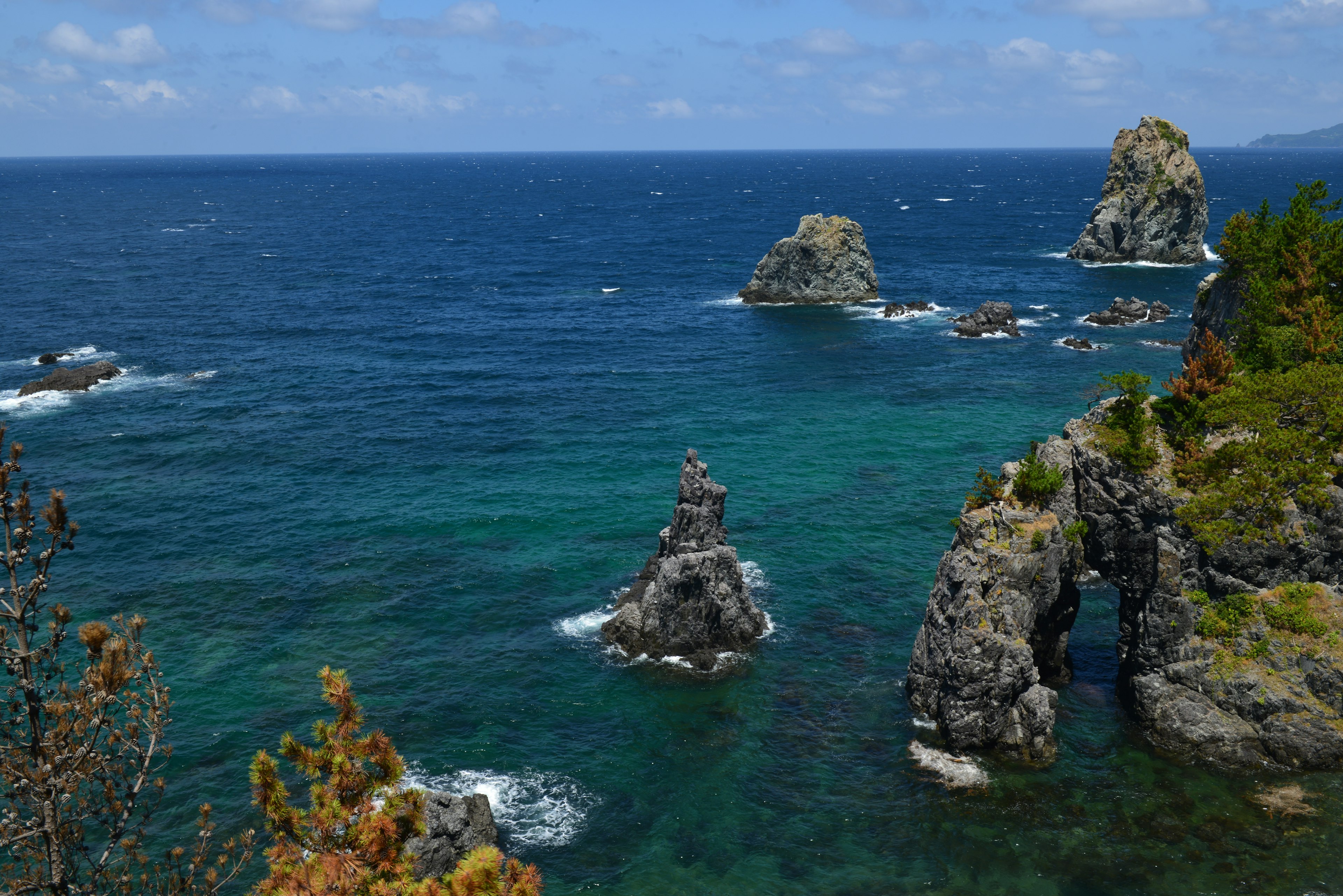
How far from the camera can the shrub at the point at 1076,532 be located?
47531 millimetres

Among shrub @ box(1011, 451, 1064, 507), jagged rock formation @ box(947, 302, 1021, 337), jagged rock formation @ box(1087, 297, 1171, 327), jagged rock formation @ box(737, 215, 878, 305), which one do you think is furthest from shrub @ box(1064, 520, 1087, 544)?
jagged rock formation @ box(737, 215, 878, 305)

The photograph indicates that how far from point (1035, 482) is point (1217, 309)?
29.3m

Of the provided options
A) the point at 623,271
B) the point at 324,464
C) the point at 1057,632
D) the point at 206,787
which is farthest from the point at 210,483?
the point at 623,271

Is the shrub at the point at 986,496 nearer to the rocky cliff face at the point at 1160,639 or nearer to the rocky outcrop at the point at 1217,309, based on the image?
the rocky cliff face at the point at 1160,639

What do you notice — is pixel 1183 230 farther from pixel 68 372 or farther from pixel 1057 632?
pixel 68 372

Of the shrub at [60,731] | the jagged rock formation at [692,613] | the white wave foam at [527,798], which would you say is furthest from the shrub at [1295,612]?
the shrub at [60,731]

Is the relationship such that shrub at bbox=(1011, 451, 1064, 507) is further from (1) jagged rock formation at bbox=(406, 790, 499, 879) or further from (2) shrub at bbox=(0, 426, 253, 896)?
(2) shrub at bbox=(0, 426, 253, 896)

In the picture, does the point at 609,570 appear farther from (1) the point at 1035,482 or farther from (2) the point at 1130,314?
(2) the point at 1130,314

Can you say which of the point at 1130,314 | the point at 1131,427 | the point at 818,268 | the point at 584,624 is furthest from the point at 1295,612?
the point at 818,268

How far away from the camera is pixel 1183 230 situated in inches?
6624

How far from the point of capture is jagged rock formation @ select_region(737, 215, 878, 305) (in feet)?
470

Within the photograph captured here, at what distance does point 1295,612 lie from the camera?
42.1 m

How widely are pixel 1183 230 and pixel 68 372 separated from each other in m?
175

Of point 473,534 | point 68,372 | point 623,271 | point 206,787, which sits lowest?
point 206,787
